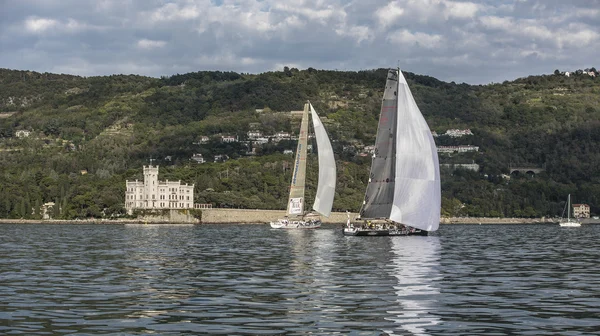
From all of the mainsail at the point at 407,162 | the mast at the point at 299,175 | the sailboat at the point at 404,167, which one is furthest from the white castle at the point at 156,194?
the mainsail at the point at 407,162

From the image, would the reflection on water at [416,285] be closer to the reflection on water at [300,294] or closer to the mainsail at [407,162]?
the reflection on water at [300,294]

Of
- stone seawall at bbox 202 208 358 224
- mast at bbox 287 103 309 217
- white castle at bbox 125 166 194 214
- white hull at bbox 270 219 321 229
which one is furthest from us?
white castle at bbox 125 166 194 214

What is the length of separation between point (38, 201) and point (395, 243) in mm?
125405

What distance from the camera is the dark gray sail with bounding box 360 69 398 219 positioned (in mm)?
76062

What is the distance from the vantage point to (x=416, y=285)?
3706cm

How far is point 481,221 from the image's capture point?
199 metres

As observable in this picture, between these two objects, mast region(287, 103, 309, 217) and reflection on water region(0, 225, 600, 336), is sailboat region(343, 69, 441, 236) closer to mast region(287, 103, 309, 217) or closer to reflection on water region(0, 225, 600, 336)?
reflection on water region(0, 225, 600, 336)

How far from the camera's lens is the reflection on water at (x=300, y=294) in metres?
26.6

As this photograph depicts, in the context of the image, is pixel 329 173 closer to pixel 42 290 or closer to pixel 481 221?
pixel 42 290

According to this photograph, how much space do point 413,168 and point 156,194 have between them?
11289 cm

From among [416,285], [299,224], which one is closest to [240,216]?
[299,224]

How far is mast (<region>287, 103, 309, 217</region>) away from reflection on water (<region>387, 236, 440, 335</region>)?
44034mm

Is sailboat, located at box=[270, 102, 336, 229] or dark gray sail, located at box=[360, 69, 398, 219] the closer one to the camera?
dark gray sail, located at box=[360, 69, 398, 219]

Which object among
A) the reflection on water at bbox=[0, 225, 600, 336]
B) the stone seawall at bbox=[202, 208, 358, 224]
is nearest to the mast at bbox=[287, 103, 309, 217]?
the reflection on water at bbox=[0, 225, 600, 336]
